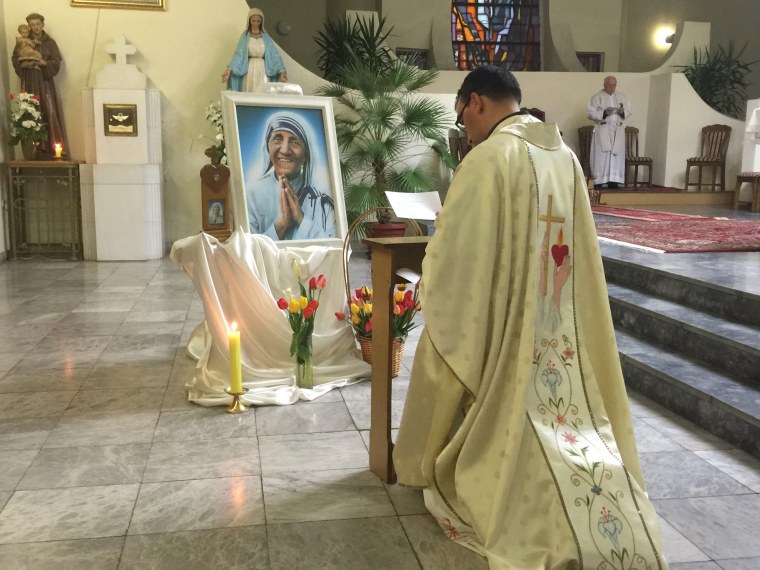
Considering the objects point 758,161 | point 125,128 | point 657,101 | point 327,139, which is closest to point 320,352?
point 327,139

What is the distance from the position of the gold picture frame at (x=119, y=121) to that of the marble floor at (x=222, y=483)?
474 centimetres

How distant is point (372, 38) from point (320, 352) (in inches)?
299

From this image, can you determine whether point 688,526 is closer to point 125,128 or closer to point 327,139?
point 327,139

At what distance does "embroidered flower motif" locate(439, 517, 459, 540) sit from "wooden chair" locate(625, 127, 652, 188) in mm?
11732

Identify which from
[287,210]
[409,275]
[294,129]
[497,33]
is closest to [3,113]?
[294,129]

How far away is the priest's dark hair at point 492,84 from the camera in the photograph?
2477 mm

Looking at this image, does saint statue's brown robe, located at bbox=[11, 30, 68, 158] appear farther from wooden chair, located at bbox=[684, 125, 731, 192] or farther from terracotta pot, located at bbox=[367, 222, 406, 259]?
wooden chair, located at bbox=[684, 125, 731, 192]

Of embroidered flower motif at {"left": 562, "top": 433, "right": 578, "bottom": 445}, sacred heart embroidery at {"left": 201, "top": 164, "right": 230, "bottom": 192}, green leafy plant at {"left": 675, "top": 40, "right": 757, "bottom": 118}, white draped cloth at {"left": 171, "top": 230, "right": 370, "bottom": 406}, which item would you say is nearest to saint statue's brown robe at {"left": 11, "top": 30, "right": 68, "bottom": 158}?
sacred heart embroidery at {"left": 201, "top": 164, "right": 230, "bottom": 192}

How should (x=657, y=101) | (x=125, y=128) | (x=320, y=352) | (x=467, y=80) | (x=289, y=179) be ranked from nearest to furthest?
(x=467, y=80) < (x=320, y=352) < (x=289, y=179) < (x=125, y=128) < (x=657, y=101)

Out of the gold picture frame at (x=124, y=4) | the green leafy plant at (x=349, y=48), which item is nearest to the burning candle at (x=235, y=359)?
the gold picture frame at (x=124, y=4)

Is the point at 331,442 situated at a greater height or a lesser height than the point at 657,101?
lesser

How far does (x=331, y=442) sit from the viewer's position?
3.34 m

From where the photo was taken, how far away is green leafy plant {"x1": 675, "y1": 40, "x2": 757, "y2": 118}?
13.5 metres

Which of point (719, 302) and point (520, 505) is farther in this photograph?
point (719, 302)
